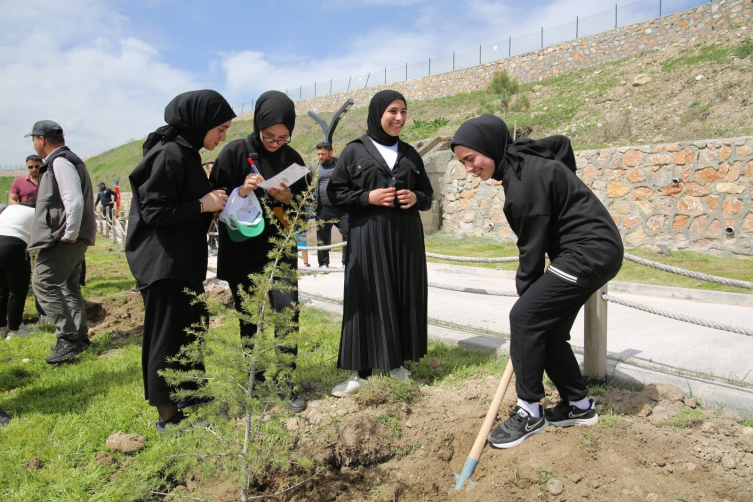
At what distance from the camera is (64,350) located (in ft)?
13.8

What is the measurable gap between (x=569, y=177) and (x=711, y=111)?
44.6 ft

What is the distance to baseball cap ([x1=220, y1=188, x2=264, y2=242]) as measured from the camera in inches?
106

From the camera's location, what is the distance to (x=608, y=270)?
2303 millimetres

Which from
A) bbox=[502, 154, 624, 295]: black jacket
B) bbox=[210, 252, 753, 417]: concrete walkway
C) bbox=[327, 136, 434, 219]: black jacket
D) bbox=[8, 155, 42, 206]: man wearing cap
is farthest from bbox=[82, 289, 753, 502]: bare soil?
bbox=[8, 155, 42, 206]: man wearing cap

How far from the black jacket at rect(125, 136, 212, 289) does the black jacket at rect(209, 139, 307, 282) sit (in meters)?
0.30

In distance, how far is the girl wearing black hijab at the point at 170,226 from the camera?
248 centimetres

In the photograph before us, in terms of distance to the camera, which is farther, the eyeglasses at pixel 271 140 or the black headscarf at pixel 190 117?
the eyeglasses at pixel 271 140

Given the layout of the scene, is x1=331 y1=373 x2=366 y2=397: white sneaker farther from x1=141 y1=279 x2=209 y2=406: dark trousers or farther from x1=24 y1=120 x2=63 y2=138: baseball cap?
x1=24 y1=120 x2=63 y2=138: baseball cap

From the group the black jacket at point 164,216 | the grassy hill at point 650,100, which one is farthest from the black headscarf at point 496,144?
the grassy hill at point 650,100

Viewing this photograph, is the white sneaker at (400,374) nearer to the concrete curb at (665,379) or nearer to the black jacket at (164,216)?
the concrete curb at (665,379)

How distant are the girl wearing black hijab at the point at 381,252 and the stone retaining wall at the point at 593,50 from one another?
853 inches

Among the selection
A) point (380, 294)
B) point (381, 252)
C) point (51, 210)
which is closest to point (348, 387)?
point (380, 294)

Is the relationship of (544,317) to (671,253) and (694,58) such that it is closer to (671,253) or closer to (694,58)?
(671,253)

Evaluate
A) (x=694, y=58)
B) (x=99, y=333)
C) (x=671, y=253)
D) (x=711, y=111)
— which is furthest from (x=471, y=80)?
(x=99, y=333)
